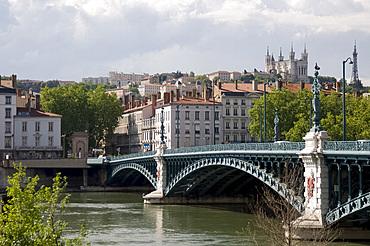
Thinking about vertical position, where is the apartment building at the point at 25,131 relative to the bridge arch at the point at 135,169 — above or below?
above

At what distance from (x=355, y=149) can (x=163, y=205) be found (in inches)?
1324

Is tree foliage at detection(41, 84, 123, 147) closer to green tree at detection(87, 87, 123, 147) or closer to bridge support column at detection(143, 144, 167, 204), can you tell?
green tree at detection(87, 87, 123, 147)

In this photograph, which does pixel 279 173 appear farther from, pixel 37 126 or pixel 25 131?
pixel 37 126

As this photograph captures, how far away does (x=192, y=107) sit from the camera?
4301 inches

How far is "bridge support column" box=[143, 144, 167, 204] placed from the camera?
68.6 m

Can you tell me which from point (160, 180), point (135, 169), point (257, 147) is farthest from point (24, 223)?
point (135, 169)

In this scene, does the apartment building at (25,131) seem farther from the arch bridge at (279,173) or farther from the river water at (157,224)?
the river water at (157,224)

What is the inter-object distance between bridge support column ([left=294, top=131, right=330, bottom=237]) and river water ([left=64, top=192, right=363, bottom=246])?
156 cm

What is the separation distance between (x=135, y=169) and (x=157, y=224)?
1046 inches

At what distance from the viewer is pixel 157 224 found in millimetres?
52844

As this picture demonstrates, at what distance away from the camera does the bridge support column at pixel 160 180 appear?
68625 mm

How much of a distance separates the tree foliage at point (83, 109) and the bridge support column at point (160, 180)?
41.5m

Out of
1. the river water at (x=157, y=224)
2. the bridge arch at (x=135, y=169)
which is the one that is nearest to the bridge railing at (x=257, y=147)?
the river water at (x=157, y=224)

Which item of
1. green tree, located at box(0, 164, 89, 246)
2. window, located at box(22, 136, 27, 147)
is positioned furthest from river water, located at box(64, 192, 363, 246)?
window, located at box(22, 136, 27, 147)
